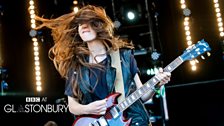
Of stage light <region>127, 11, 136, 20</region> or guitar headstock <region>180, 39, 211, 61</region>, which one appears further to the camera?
stage light <region>127, 11, 136, 20</region>

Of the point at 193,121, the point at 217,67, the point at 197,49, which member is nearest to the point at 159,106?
the point at 193,121

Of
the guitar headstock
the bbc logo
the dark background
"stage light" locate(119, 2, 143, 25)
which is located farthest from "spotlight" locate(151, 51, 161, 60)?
the guitar headstock

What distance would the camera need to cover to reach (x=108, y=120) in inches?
82.8

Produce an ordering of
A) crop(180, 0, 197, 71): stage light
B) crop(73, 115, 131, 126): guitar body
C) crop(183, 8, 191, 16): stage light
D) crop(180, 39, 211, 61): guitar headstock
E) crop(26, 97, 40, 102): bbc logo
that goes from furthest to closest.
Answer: crop(180, 0, 197, 71): stage light
crop(183, 8, 191, 16): stage light
crop(26, 97, 40, 102): bbc logo
crop(180, 39, 211, 61): guitar headstock
crop(73, 115, 131, 126): guitar body

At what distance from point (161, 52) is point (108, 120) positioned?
10.4 ft

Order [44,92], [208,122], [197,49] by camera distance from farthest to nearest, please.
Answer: [208,122] → [44,92] → [197,49]

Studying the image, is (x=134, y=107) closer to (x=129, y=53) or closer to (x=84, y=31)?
(x=129, y=53)

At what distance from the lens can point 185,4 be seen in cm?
526

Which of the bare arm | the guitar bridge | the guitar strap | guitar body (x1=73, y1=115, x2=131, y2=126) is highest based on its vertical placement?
the guitar strap

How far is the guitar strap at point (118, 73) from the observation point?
2.05 meters

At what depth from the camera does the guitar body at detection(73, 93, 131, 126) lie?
205 centimetres

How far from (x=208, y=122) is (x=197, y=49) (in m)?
3.08

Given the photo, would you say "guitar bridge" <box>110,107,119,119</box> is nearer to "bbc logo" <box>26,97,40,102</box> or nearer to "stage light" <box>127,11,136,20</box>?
"bbc logo" <box>26,97,40,102</box>

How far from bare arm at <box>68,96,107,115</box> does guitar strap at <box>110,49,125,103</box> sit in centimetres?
10
